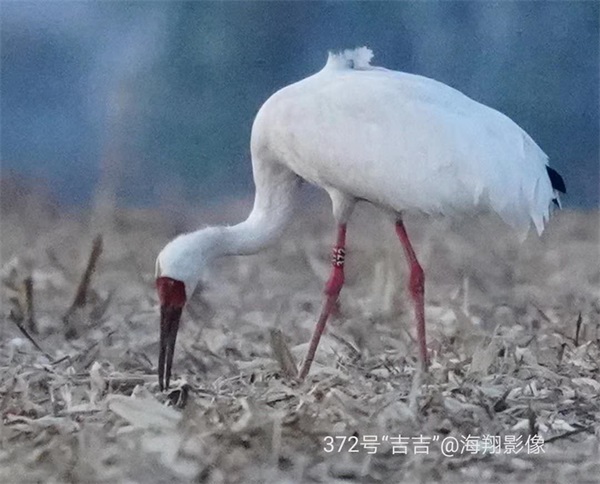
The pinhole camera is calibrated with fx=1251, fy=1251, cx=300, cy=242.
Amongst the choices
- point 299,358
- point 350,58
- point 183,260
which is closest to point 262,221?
point 183,260

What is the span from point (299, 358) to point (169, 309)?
0.36m

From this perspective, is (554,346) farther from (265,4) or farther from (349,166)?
(265,4)

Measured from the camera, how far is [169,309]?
315 centimetres

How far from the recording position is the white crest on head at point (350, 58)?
3150mm

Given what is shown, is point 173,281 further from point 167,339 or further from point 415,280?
point 415,280

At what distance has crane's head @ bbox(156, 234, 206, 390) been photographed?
3141mm

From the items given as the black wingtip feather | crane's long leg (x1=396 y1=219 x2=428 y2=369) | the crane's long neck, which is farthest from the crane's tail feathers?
the crane's long neck

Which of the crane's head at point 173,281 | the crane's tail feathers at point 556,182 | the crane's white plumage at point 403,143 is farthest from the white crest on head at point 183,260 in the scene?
the crane's tail feathers at point 556,182

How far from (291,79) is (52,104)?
1.98ft

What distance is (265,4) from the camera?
3145mm

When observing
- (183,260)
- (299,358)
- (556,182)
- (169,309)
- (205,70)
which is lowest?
(299,358)

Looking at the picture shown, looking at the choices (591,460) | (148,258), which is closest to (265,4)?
(148,258)

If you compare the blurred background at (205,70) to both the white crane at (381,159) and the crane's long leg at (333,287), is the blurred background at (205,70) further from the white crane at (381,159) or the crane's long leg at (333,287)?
the crane's long leg at (333,287)

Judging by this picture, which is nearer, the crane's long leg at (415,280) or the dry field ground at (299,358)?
the dry field ground at (299,358)
